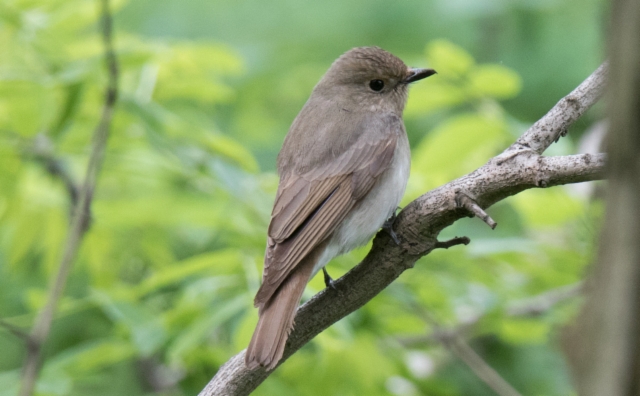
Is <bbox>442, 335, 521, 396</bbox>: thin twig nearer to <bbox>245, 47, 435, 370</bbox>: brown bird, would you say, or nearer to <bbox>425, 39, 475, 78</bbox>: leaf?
<bbox>245, 47, 435, 370</bbox>: brown bird

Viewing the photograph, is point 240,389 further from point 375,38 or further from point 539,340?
point 375,38

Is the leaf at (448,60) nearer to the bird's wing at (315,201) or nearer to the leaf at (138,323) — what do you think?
the bird's wing at (315,201)

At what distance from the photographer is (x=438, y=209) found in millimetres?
2697

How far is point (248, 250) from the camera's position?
4137 mm

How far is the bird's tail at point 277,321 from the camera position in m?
2.75

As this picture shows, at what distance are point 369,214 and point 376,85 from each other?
1.20 meters

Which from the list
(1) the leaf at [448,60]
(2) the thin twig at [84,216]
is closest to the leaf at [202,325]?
(2) the thin twig at [84,216]

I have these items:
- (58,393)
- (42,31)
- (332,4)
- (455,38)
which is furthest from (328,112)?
(455,38)

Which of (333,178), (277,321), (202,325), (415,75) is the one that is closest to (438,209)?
(277,321)

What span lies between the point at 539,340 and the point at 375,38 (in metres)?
3.62

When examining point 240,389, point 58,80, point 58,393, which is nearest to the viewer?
point 240,389

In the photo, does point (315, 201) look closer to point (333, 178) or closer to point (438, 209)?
point (333, 178)

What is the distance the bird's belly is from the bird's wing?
0.14 feet

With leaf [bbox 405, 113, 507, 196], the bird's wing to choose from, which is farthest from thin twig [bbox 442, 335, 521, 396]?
the bird's wing
